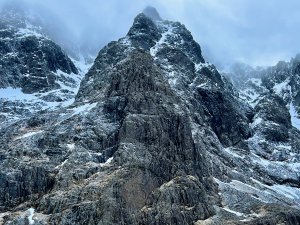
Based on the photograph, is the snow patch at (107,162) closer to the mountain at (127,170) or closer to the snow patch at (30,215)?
the mountain at (127,170)

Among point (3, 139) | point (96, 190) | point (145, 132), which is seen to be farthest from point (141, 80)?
point (96, 190)

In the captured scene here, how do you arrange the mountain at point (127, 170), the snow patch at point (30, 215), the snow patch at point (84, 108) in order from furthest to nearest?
the snow patch at point (84, 108)
the mountain at point (127, 170)
the snow patch at point (30, 215)

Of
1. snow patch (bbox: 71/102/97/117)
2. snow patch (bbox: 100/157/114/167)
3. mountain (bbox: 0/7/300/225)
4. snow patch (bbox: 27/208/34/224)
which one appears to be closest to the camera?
snow patch (bbox: 27/208/34/224)

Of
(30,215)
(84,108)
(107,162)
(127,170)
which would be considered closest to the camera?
(30,215)

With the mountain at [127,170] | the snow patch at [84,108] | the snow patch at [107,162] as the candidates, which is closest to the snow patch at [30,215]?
the mountain at [127,170]

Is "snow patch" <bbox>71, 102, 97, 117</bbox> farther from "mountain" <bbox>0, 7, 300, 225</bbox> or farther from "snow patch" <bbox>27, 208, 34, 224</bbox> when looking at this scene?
"snow patch" <bbox>27, 208, 34, 224</bbox>

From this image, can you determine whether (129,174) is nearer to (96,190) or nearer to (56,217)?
(96,190)

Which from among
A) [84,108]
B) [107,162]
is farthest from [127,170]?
[84,108]

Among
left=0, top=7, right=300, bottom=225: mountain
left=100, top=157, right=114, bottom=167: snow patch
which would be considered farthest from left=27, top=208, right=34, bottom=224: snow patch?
left=100, top=157, right=114, bottom=167: snow patch

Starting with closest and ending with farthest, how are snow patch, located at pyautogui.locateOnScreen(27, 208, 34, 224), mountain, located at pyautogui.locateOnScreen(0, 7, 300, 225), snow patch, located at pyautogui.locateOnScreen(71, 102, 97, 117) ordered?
1. snow patch, located at pyautogui.locateOnScreen(27, 208, 34, 224)
2. mountain, located at pyautogui.locateOnScreen(0, 7, 300, 225)
3. snow patch, located at pyautogui.locateOnScreen(71, 102, 97, 117)

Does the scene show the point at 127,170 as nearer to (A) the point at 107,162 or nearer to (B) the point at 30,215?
(A) the point at 107,162

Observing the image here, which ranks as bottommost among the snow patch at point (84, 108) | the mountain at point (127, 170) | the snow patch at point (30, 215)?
the snow patch at point (30, 215)
